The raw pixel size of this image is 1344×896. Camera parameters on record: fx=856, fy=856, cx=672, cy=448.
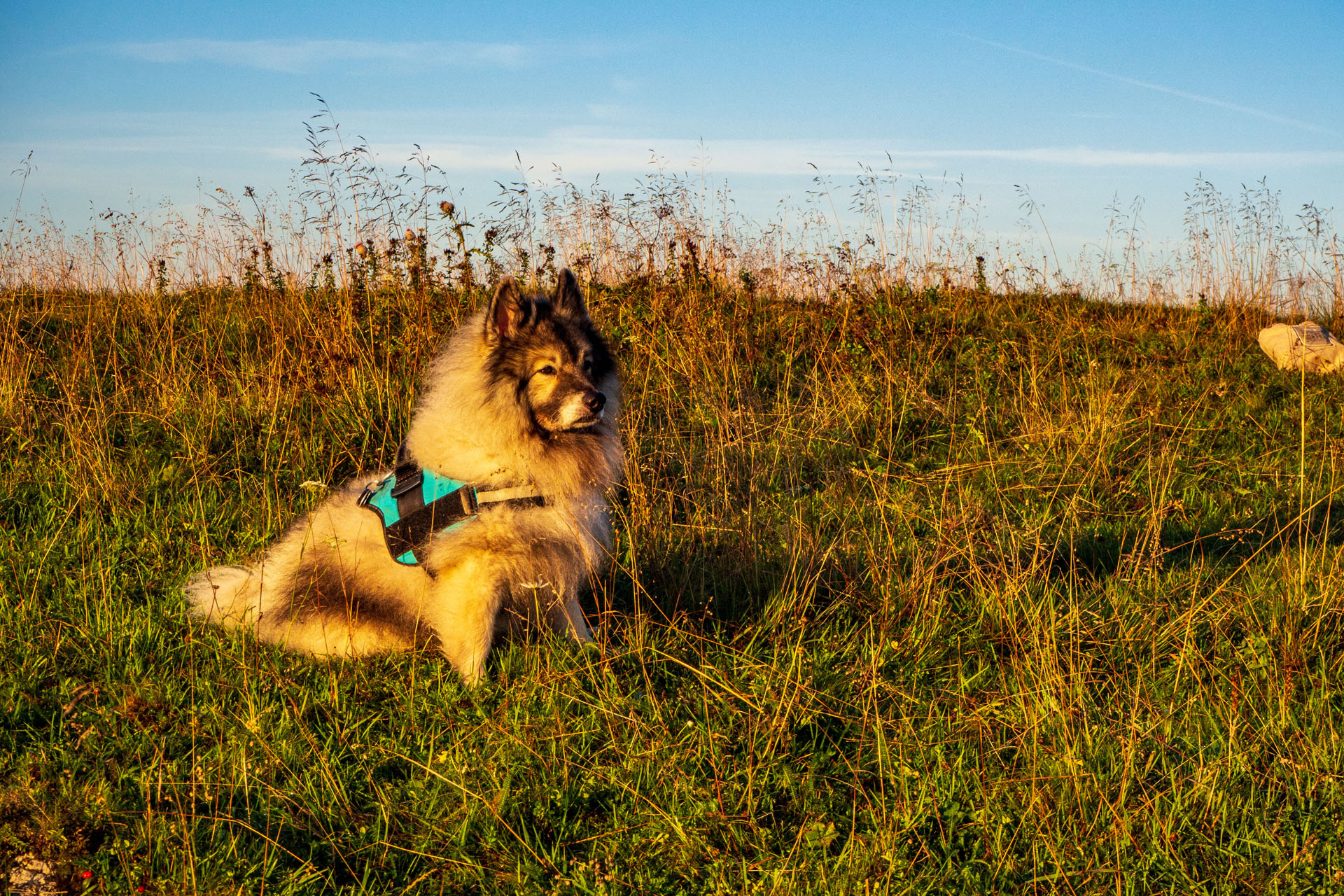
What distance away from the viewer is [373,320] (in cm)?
636

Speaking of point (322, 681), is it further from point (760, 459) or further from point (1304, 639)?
point (1304, 639)

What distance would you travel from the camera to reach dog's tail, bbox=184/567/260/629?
3.37 m

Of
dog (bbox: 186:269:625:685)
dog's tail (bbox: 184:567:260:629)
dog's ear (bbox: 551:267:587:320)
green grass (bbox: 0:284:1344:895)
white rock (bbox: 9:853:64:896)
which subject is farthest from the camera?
dog's ear (bbox: 551:267:587:320)

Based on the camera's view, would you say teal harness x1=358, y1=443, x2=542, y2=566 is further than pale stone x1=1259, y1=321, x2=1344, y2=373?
No

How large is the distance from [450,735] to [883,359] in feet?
17.3

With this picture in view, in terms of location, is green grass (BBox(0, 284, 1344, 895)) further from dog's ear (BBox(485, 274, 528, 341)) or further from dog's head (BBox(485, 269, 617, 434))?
dog's ear (BBox(485, 274, 528, 341))

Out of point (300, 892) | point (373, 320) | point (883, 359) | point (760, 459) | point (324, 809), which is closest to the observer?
point (300, 892)

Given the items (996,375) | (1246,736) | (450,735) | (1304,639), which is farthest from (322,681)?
(996,375)

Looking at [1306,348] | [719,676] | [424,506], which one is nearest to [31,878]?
[424,506]

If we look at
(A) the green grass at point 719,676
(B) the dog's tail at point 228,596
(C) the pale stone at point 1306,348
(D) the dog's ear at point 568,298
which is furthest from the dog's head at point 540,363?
(C) the pale stone at point 1306,348

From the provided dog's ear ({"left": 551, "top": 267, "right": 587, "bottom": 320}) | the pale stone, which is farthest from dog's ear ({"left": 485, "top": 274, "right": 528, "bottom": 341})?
the pale stone

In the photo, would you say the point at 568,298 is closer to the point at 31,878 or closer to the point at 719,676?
the point at 719,676

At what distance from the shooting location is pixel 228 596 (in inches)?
136

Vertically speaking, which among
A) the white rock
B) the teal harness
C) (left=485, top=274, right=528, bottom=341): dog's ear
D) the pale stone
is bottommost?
the white rock
